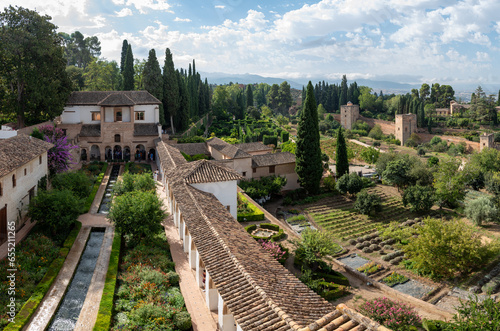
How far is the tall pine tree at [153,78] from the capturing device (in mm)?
41094

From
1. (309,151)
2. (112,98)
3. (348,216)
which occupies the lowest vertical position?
(348,216)

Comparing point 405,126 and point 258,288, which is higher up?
point 405,126

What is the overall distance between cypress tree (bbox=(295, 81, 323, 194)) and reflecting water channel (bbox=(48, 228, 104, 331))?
1864 cm

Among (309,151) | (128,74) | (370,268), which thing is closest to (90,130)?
(128,74)

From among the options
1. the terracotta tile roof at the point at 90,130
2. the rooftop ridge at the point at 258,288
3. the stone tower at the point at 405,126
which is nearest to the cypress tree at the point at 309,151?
the terracotta tile roof at the point at 90,130

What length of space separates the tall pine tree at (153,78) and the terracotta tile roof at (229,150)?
8002mm

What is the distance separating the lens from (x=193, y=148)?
121ft

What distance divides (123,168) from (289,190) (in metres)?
15.0

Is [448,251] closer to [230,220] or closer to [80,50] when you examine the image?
[230,220]

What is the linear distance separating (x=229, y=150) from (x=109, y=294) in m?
22.1

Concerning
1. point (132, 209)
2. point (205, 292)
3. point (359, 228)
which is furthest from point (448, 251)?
point (132, 209)

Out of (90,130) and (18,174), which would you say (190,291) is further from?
(90,130)

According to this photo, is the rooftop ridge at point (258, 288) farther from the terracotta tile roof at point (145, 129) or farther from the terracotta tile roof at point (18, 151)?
the terracotta tile roof at point (145, 129)

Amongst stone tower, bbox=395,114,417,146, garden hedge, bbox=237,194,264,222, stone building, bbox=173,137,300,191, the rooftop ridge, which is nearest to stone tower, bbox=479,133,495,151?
stone tower, bbox=395,114,417,146
